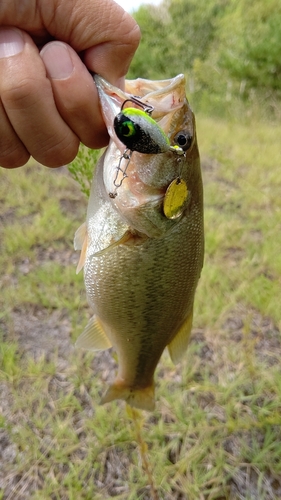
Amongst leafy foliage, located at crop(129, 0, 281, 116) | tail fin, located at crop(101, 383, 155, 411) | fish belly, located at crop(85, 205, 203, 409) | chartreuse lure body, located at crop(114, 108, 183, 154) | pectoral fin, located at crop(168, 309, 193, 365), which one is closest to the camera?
chartreuse lure body, located at crop(114, 108, 183, 154)

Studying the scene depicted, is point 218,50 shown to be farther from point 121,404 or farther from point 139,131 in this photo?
point 139,131

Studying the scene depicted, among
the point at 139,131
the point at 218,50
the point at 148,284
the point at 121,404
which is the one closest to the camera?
the point at 139,131

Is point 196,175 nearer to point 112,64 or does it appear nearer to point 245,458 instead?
point 112,64

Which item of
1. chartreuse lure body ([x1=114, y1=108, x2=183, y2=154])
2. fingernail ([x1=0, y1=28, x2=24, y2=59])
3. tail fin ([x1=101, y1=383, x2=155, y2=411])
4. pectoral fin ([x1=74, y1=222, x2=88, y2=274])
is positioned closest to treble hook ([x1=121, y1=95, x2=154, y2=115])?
chartreuse lure body ([x1=114, y1=108, x2=183, y2=154])

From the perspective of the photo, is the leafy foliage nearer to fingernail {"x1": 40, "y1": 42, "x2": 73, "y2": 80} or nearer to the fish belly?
the fish belly

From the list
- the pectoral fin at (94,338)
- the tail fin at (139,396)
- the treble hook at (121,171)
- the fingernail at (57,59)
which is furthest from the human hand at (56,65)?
the tail fin at (139,396)

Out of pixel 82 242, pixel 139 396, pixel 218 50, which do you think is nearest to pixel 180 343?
pixel 139 396
